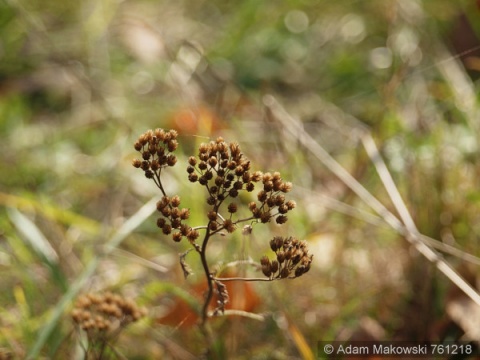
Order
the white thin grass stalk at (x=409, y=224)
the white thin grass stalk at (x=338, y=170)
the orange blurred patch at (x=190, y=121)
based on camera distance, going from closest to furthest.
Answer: the white thin grass stalk at (x=409, y=224), the white thin grass stalk at (x=338, y=170), the orange blurred patch at (x=190, y=121)

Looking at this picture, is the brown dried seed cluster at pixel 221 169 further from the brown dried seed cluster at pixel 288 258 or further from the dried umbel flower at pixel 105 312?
the dried umbel flower at pixel 105 312

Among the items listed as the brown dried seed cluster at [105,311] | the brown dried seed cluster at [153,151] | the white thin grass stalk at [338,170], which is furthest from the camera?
the white thin grass stalk at [338,170]

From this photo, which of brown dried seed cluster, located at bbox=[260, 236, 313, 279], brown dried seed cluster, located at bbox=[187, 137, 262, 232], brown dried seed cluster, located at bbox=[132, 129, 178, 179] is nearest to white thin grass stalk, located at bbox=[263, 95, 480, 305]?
brown dried seed cluster, located at bbox=[260, 236, 313, 279]

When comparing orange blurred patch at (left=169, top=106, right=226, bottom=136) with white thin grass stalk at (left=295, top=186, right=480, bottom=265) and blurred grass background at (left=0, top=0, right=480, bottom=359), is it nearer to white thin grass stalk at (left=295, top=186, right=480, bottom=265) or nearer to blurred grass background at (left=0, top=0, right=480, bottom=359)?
blurred grass background at (left=0, top=0, right=480, bottom=359)

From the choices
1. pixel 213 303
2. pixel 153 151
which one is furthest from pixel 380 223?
pixel 153 151

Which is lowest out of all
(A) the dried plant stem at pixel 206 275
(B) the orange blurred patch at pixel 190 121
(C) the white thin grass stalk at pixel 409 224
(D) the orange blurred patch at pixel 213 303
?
(A) the dried plant stem at pixel 206 275

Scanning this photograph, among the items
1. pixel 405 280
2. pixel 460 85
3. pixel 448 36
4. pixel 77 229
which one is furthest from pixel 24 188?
pixel 448 36

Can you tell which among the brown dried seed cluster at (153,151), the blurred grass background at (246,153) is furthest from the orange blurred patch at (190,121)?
the brown dried seed cluster at (153,151)
